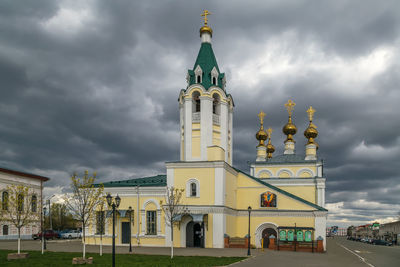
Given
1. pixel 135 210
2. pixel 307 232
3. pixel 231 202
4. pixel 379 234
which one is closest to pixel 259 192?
pixel 231 202

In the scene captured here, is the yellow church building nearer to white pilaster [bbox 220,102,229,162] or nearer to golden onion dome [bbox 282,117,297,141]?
white pilaster [bbox 220,102,229,162]

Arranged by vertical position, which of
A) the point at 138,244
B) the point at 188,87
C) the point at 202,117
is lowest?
the point at 138,244

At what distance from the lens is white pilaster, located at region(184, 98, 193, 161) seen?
111ft

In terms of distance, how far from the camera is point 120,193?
36594 mm

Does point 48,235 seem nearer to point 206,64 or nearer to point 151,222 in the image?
point 151,222

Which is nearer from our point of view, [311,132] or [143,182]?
[143,182]

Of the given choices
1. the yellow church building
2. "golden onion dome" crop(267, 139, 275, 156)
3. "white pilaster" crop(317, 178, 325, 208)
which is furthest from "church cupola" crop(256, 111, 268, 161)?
the yellow church building

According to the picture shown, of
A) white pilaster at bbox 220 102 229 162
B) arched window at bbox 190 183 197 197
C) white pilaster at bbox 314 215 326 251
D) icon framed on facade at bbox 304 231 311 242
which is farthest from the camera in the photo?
white pilaster at bbox 220 102 229 162

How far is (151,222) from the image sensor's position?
35656 mm

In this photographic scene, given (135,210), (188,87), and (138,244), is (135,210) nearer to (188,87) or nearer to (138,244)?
(138,244)

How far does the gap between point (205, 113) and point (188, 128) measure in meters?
1.90

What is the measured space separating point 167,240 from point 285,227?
979 centimetres

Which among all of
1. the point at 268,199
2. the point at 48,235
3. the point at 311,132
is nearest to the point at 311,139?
the point at 311,132

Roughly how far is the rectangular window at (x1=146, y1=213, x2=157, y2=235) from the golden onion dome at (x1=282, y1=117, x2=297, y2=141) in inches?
1072
